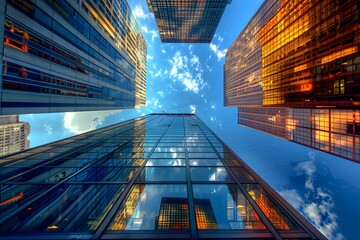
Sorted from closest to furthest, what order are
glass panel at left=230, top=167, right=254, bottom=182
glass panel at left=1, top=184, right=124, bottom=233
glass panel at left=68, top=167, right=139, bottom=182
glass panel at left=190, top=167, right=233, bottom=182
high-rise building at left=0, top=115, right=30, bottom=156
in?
glass panel at left=1, top=184, right=124, bottom=233 < glass panel at left=68, top=167, right=139, bottom=182 < glass panel at left=190, top=167, right=233, bottom=182 < glass panel at left=230, top=167, right=254, bottom=182 < high-rise building at left=0, top=115, right=30, bottom=156

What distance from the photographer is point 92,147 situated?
21.1 m

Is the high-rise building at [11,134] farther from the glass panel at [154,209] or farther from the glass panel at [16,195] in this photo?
the glass panel at [154,209]

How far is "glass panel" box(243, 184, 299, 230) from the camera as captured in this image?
8.30m

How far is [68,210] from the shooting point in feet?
30.3

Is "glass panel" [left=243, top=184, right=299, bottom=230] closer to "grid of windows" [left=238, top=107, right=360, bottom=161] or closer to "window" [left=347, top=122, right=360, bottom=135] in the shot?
"window" [left=347, top=122, right=360, bottom=135]

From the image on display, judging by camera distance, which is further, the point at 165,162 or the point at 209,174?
the point at 165,162

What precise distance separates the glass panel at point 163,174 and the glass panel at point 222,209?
1.76 meters

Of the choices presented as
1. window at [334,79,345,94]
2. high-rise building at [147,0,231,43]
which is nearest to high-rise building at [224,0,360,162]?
window at [334,79,345,94]

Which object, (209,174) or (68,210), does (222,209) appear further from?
(68,210)

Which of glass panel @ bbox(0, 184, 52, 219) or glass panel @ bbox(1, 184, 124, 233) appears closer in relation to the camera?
glass panel @ bbox(1, 184, 124, 233)

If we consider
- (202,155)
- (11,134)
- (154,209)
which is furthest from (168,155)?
(11,134)

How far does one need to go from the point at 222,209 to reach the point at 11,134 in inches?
6632

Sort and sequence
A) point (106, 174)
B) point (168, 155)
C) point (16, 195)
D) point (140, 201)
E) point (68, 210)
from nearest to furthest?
point (68, 210)
point (140, 201)
point (16, 195)
point (106, 174)
point (168, 155)

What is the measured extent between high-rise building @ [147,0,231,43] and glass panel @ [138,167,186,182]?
10364 centimetres
